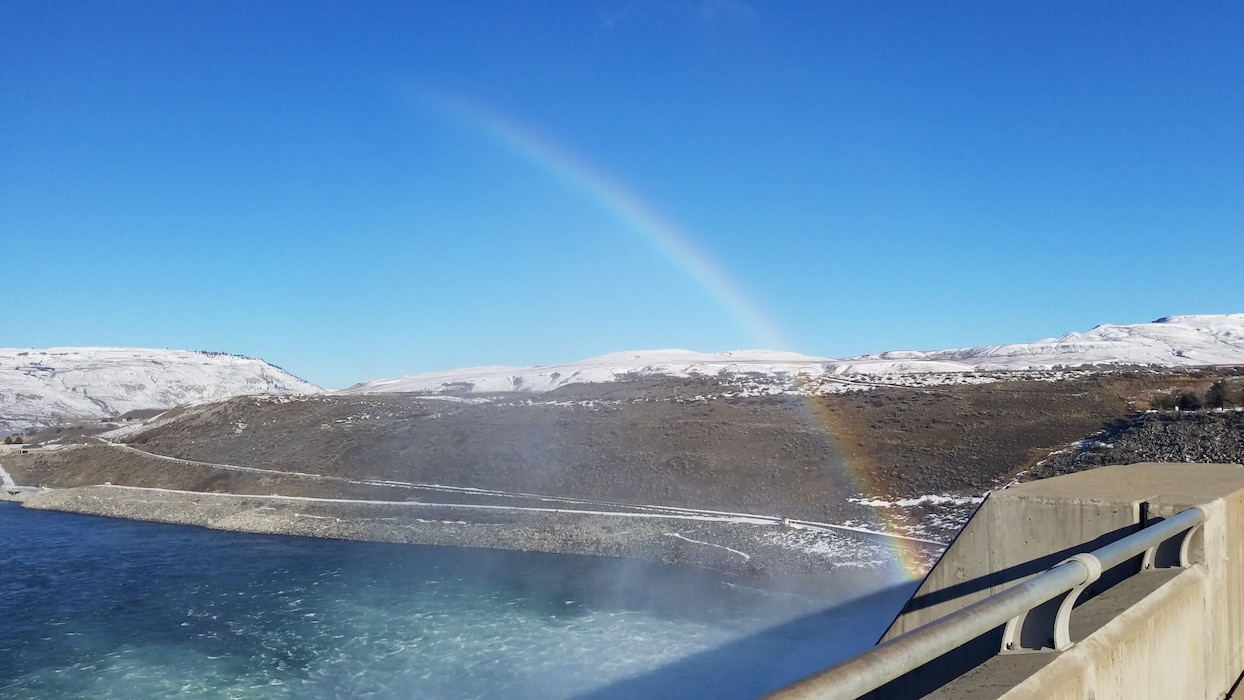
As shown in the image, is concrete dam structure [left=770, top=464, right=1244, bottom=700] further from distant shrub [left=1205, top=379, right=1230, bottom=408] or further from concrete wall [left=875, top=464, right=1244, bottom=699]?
distant shrub [left=1205, top=379, right=1230, bottom=408]

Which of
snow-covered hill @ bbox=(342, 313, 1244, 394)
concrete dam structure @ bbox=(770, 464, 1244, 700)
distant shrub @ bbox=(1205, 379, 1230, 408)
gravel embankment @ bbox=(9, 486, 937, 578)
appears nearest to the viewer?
concrete dam structure @ bbox=(770, 464, 1244, 700)

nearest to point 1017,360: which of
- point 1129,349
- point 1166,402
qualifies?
point 1129,349

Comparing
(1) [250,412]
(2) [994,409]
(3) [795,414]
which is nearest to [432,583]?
(3) [795,414]

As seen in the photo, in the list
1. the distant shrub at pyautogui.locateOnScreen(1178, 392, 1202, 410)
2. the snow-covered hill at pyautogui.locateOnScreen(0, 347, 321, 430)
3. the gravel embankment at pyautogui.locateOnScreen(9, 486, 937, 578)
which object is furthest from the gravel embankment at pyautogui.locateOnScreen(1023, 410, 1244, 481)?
the snow-covered hill at pyautogui.locateOnScreen(0, 347, 321, 430)

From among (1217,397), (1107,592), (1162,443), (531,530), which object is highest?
(1217,397)

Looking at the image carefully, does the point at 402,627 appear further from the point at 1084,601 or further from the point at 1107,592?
the point at 1107,592

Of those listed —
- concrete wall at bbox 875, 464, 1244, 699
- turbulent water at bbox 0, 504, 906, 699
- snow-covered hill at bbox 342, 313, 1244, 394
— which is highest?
snow-covered hill at bbox 342, 313, 1244, 394
